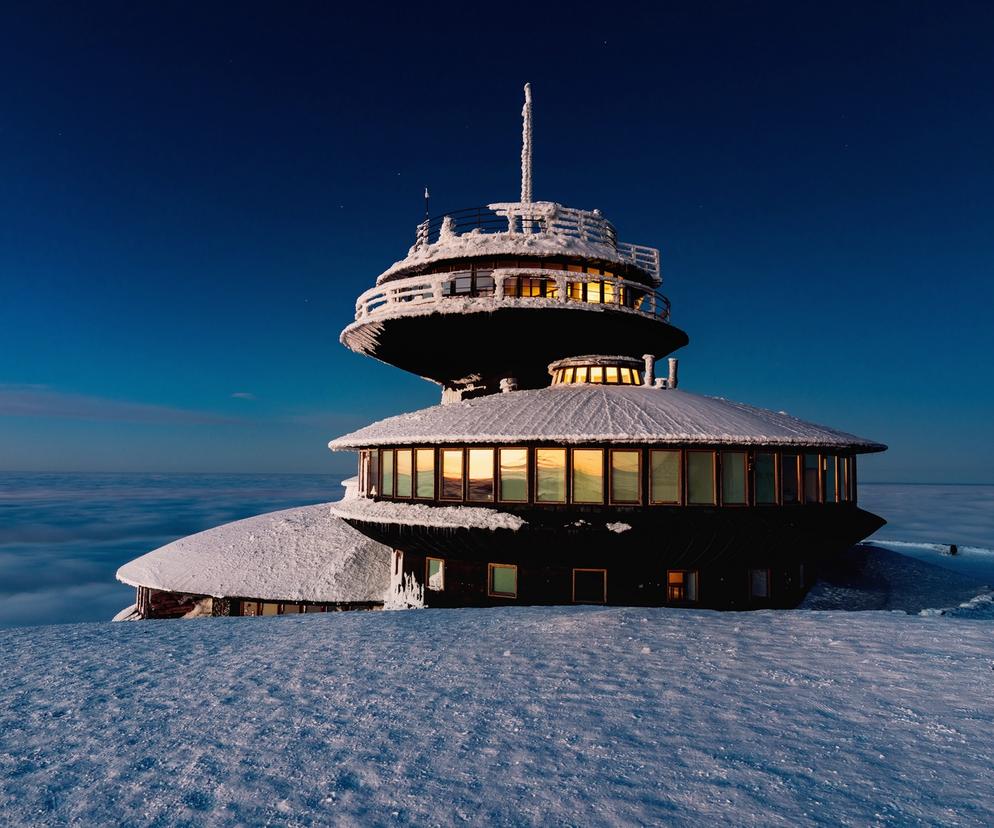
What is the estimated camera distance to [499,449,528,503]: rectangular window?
16.7 meters

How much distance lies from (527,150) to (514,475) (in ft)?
65.4

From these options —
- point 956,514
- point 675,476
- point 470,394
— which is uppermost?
point 470,394

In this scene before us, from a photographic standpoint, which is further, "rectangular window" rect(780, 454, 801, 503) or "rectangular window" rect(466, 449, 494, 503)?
"rectangular window" rect(466, 449, 494, 503)

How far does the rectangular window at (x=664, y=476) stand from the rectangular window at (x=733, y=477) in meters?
1.29

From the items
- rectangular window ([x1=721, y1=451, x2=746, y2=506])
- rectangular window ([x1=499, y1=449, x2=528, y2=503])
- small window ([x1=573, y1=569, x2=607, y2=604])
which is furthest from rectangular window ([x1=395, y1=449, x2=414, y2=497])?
rectangular window ([x1=721, y1=451, x2=746, y2=506])

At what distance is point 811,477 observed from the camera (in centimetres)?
1734

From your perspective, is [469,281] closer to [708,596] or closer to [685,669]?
[708,596]

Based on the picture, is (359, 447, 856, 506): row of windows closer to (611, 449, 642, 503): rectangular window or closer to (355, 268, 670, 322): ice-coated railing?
(611, 449, 642, 503): rectangular window

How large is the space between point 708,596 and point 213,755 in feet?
46.1

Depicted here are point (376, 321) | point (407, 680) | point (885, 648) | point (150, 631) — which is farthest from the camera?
point (376, 321)

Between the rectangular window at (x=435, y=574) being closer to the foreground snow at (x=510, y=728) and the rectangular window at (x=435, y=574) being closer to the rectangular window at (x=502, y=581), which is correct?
the rectangular window at (x=502, y=581)

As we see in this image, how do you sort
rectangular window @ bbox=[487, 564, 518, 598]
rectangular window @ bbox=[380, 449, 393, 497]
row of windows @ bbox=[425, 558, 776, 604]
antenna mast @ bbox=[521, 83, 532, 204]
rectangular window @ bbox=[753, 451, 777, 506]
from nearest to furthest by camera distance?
rectangular window @ bbox=[753, 451, 777, 506] → row of windows @ bbox=[425, 558, 776, 604] → rectangular window @ bbox=[487, 564, 518, 598] → rectangular window @ bbox=[380, 449, 393, 497] → antenna mast @ bbox=[521, 83, 532, 204]

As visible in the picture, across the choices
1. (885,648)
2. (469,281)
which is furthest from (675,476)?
(469,281)

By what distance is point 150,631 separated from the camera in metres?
11.2
